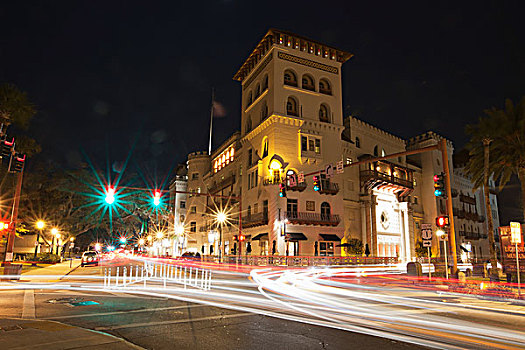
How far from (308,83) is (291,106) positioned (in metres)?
4.26

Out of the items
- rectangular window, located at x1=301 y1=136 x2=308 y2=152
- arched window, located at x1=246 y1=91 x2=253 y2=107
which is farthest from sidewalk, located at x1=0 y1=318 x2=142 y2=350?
arched window, located at x1=246 y1=91 x2=253 y2=107

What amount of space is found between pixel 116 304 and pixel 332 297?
718cm

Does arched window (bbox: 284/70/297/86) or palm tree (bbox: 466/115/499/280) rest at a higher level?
arched window (bbox: 284/70/297/86)

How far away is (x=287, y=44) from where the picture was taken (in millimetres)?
45000

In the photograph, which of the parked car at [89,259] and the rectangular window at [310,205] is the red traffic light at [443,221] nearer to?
the rectangular window at [310,205]

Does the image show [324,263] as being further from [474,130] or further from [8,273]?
[8,273]

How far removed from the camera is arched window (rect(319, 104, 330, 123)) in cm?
4651

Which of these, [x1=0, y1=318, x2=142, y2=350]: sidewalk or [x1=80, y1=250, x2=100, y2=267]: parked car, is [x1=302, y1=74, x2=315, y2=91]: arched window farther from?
[x1=0, y1=318, x2=142, y2=350]: sidewalk

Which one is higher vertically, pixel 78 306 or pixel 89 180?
pixel 89 180

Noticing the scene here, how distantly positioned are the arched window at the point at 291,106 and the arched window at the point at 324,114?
11.8 feet

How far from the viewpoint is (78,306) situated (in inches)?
434

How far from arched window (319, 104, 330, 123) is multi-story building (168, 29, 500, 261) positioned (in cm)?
14

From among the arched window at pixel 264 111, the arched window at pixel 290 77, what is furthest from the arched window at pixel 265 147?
the arched window at pixel 290 77

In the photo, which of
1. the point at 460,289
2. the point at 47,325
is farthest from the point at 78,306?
the point at 460,289
